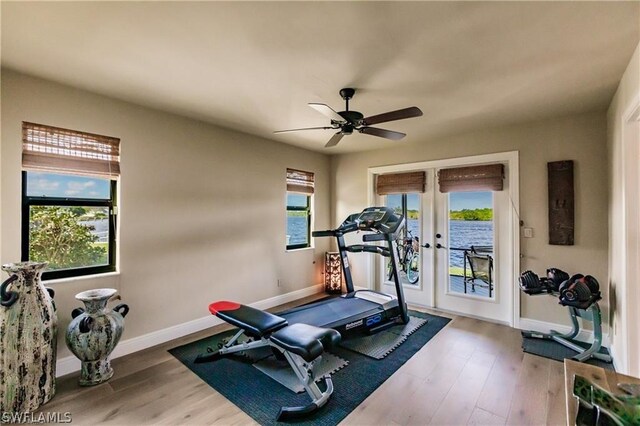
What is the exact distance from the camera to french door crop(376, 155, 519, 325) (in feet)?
12.8

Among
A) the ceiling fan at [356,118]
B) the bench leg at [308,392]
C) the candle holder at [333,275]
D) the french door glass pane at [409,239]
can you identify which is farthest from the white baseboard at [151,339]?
the ceiling fan at [356,118]

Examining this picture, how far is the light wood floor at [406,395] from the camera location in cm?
205

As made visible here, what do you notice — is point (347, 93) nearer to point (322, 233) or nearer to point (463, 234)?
point (322, 233)

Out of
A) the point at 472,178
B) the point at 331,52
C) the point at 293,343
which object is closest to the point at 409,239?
the point at 472,178

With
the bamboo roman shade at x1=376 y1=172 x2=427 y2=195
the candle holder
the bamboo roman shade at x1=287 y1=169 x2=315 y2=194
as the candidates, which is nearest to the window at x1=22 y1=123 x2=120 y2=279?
the bamboo roman shade at x1=287 y1=169 x2=315 y2=194

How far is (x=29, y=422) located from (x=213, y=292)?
75.5 inches

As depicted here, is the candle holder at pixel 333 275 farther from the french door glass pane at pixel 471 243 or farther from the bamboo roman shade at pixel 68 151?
the bamboo roman shade at pixel 68 151

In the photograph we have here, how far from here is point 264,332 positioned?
248 cm

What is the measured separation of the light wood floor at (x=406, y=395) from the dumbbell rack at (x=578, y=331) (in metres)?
0.40

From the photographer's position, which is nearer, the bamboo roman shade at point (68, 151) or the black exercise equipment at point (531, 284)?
the bamboo roman shade at point (68, 151)

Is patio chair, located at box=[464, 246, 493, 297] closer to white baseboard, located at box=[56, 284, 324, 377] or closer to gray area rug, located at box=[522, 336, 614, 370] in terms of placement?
gray area rug, located at box=[522, 336, 614, 370]

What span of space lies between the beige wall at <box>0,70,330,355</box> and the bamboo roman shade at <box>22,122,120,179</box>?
64 millimetres

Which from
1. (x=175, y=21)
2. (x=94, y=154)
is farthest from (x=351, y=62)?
(x=94, y=154)

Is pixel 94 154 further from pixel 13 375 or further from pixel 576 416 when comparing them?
pixel 576 416
